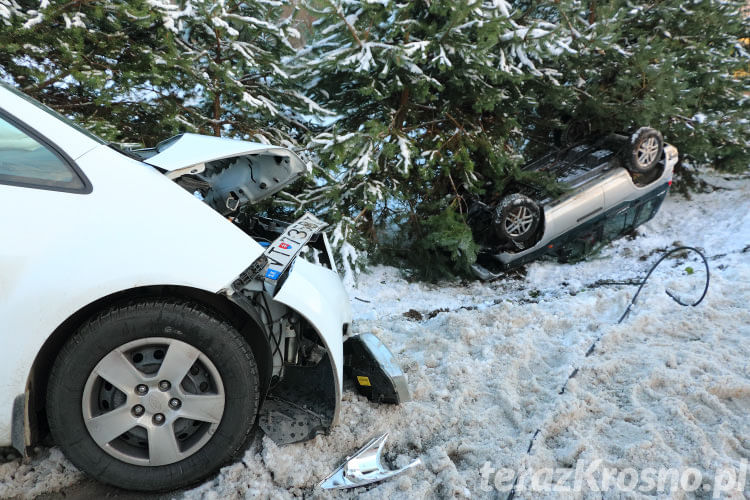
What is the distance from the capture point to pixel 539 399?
9.80 feet

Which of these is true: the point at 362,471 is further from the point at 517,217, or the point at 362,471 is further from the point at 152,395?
the point at 517,217

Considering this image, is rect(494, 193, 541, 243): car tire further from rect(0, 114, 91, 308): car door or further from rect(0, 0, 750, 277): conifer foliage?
rect(0, 114, 91, 308): car door

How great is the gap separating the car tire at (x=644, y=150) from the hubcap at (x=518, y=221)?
5.67ft

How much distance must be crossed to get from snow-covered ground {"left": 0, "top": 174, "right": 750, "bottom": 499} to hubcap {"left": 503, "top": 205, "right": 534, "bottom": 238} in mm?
910

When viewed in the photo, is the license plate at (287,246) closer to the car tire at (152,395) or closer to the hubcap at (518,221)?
the car tire at (152,395)

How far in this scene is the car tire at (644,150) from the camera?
6070 mm

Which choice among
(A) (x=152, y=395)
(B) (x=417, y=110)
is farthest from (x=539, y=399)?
(B) (x=417, y=110)

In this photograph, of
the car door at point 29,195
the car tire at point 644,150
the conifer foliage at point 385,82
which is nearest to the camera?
the car door at point 29,195

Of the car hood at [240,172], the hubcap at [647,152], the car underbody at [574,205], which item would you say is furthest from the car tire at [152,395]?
the hubcap at [647,152]

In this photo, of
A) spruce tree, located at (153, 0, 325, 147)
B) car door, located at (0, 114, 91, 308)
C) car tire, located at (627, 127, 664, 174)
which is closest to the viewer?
car door, located at (0, 114, 91, 308)

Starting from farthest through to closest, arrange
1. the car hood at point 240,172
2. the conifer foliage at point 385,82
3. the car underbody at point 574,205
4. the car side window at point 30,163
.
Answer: the car underbody at point 574,205, the conifer foliage at point 385,82, the car hood at point 240,172, the car side window at point 30,163

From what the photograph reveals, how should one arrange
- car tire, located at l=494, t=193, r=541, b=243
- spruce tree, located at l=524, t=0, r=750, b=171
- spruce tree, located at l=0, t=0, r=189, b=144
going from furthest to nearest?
spruce tree, located at l=524, t=0, r=750, b=171
car tire, located at l=494, t=193, r=541, b=243
spruce tree, located at l=0, t=0, r=189, b=144

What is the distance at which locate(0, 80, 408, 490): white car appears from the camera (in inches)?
73.3

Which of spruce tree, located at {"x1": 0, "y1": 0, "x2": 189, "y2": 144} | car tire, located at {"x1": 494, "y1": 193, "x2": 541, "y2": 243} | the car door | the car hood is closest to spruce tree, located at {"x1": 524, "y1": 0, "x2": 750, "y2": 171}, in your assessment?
car tire, located at {"x1": 494, "y1": 193, "x2": 541, "y2": 243}
